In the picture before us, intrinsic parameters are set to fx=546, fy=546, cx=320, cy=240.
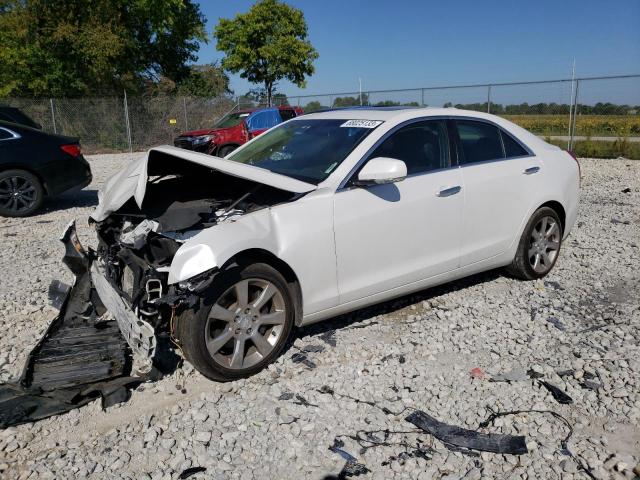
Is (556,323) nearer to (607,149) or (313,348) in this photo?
(313,348)

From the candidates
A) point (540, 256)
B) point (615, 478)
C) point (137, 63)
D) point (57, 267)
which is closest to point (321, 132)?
point (540, 256)

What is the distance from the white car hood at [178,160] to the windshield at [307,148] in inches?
9.7

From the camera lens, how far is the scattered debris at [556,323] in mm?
4457

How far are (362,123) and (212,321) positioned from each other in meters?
2.01

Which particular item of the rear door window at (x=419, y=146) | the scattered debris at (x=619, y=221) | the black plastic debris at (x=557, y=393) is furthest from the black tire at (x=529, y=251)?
the scattered debris at (x=619, y=221)

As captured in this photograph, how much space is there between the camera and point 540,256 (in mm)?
5430

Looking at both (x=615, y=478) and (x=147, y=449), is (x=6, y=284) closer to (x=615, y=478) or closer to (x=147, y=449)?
(x=147, y=449)

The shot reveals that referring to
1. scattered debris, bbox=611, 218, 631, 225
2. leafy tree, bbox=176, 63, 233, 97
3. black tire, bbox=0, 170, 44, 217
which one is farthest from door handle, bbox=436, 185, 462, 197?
leafy tree, bbox=176, 63, 233, 97

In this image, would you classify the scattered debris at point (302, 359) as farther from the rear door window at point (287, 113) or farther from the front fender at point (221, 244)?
the rear door window at point (287, 113)

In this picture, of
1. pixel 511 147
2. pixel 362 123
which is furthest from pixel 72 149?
pixel 511 147

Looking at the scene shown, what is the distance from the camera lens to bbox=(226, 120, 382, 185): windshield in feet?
13.6

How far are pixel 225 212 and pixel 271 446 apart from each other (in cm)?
161

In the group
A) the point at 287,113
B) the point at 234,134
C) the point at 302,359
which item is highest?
the point at 287,113

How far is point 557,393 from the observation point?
350cm
